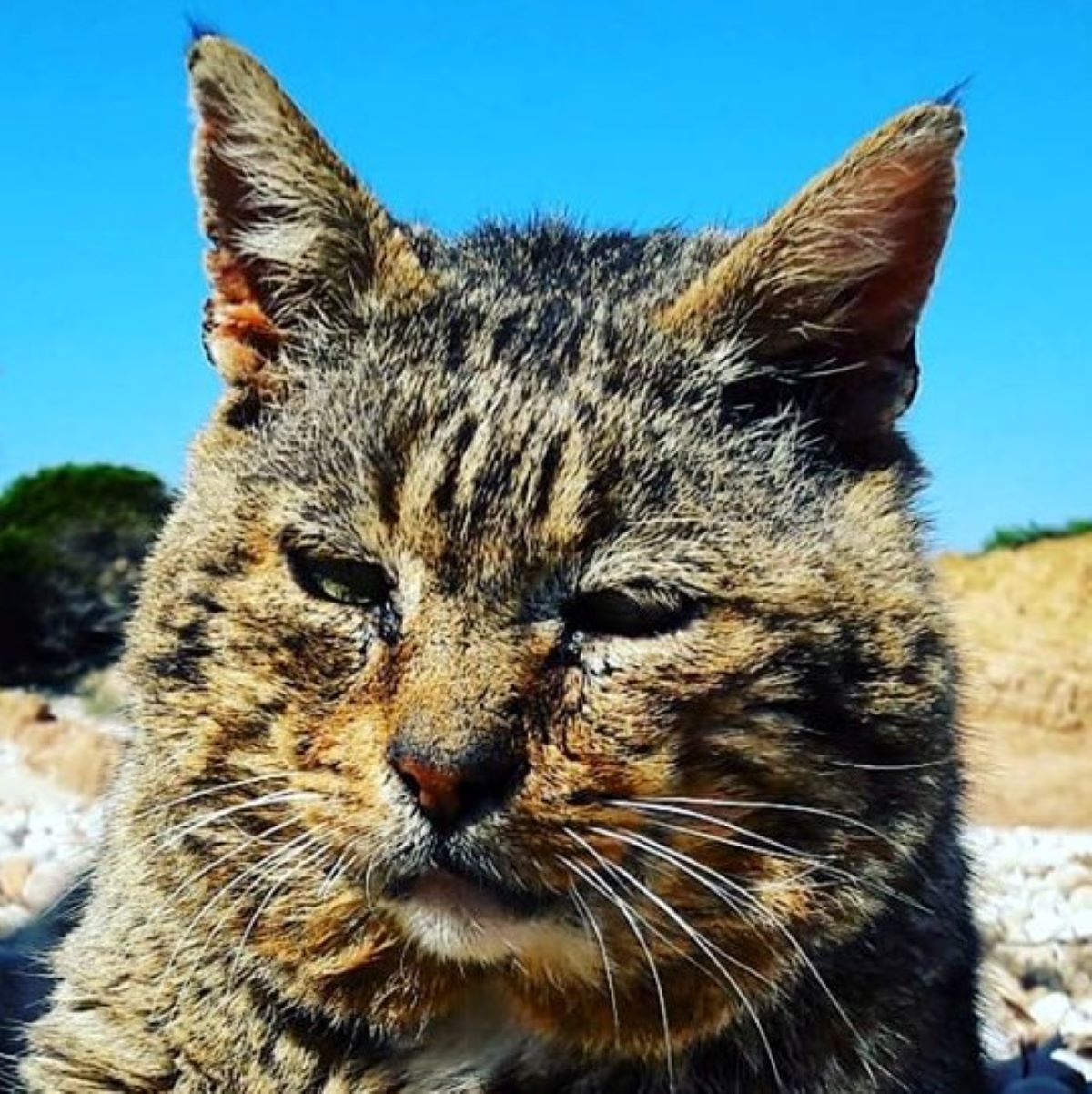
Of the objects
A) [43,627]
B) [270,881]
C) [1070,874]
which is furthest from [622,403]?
[43,627]

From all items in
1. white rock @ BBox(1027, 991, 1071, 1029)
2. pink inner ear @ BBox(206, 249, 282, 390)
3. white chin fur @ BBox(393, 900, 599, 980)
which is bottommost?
white rock @ BBox(1027, 991, 1071, 1029)

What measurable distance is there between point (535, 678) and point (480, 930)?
0.41 meters

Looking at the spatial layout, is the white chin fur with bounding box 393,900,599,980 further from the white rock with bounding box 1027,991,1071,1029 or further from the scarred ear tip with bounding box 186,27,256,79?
the white rock with bounding box 1027,991,1071,1029

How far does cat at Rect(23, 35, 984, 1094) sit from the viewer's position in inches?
111

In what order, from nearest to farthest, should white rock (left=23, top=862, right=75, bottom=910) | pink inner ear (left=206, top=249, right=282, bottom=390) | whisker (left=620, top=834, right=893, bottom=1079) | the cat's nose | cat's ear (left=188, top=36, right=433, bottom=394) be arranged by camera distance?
the cat's nose < whisker (left=620, top=834, right=893, bottom=1079) < cat's ear (left=188, top=36, right=433, bottom=394) < pink inner ear (left=206, top=249, right=282, bottom=390) < white rock (left=23, top=862, right=75, bottom=910)

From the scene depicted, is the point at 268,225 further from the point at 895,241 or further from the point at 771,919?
the point at 771,919

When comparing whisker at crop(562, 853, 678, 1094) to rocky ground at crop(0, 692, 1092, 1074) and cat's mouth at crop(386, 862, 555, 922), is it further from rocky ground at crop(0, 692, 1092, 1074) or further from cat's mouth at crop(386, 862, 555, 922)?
rocky ground at crop(0, 692, 1092, 1074)

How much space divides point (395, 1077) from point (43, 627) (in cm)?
1066

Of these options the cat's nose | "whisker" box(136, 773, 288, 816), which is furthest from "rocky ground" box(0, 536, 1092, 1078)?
the cat's nose

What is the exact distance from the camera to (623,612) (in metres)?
2.93

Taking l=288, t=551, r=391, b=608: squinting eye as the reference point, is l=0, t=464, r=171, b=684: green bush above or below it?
above

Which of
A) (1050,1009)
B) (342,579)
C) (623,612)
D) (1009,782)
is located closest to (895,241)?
(623,612)

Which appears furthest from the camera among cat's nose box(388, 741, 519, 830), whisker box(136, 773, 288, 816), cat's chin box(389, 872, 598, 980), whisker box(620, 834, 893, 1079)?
whisker box(136, 773, 288, 816)

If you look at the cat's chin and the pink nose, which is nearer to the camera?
the pink nose
